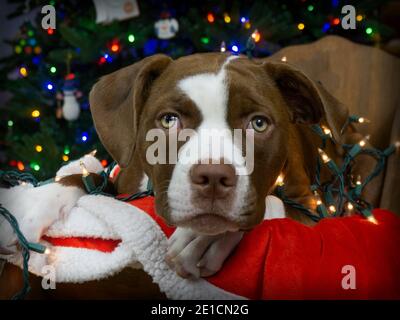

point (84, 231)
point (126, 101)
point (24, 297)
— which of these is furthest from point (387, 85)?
point (24, 297)

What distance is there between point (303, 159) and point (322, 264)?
0.95 metres

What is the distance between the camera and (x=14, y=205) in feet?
4.56

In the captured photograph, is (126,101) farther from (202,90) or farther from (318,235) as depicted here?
(318,235)

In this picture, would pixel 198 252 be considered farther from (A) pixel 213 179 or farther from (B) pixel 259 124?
(B) pixel 259 124

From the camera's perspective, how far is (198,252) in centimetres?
130

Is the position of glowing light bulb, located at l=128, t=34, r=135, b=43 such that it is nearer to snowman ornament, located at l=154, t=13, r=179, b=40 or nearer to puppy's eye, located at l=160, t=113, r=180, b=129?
snowman ornament, located at l=154, t=13, r=179, b=40

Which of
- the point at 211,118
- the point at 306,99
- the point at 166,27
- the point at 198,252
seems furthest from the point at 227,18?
the point at 198,252

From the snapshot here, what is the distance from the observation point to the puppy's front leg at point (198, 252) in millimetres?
1282

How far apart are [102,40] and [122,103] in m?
1.48

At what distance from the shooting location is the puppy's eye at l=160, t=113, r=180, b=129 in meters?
1.36

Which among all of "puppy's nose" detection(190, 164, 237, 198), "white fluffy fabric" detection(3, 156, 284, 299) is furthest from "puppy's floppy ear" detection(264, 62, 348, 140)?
"white fluffy fabric" detection(3, 156, 284, 299)

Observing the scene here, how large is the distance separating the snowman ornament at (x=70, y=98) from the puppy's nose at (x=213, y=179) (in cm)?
189

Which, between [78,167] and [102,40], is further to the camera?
[102,40]

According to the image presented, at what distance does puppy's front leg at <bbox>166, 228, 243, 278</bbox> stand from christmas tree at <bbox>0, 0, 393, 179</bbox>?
5.19 ft
